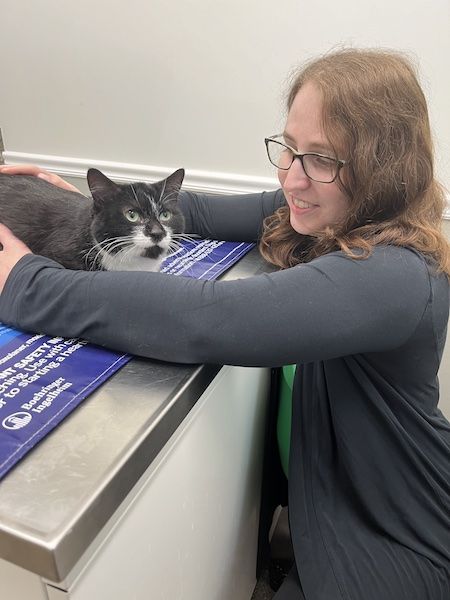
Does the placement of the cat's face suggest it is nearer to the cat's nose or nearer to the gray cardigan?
the cat's nose

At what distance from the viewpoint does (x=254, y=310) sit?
0.57 metres

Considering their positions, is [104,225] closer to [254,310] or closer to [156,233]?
[156,233]

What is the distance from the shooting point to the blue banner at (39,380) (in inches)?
18.4

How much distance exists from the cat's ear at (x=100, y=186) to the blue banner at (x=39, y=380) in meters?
0.28

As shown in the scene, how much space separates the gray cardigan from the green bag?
112 mm

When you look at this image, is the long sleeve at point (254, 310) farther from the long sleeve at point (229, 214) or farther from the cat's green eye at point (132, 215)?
the long sleeve at point (229, 214)

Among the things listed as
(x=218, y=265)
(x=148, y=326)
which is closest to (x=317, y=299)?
(x=148, y=326)

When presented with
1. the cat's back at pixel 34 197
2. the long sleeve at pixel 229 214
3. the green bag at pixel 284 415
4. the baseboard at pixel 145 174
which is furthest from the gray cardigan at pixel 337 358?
the baseboard at pixel 145 174

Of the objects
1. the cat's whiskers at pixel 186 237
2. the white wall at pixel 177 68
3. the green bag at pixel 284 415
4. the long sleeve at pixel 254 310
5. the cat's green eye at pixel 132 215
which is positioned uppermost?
the white wall at pixel 177 68

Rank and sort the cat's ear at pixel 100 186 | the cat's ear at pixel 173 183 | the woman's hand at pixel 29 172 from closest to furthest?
the cat's ear at pixel 100 186 < the cat's ear at pixel 173 183 < the woman's hand at pixel 29 172

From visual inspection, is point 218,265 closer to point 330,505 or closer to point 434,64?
point 330,505

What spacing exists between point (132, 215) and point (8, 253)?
210mm

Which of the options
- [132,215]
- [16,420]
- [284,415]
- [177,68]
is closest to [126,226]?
[132,215]

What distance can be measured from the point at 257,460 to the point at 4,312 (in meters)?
0.61
